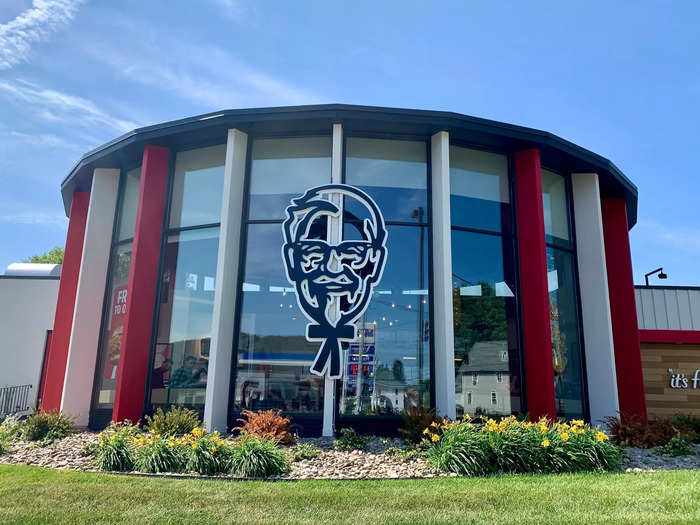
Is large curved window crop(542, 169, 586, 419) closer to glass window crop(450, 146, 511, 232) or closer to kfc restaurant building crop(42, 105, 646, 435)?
kfc restaurant building crop(42, 105, 646, 435)

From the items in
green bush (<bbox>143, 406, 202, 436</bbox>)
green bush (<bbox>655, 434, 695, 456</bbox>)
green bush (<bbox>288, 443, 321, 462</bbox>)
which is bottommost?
green bush (<bbox>288, 443, 321, 462</bbox>)

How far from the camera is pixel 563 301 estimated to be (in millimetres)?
13109

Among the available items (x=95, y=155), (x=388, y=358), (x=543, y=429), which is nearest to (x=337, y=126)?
(x=388, y=358)

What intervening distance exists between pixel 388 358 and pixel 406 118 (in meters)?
5.31

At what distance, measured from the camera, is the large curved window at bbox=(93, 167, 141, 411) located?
12.7 m

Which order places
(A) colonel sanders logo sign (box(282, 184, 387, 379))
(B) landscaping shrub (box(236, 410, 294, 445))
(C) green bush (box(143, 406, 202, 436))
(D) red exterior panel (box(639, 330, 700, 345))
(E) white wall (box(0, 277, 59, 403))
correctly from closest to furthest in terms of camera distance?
(B) landscaping shrub (box(236, 410, 294, 445)) → (C) green bush (box(143, 406, 202, 436)) → (A) colonel sanders logo sign (box(282, 184, 387, 379)) → (D) red exterior panel (box(639, 330, 700, 345)) → (E) white wall (box(0, 277, 59, 403))

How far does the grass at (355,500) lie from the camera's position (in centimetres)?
543

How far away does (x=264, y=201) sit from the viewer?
478 inches

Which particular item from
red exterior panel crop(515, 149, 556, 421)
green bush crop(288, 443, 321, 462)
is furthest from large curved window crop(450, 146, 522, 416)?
green bush crop(288, 443, 321, 462)

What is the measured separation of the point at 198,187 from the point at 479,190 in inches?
273

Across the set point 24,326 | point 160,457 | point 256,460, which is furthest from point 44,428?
point 24,326

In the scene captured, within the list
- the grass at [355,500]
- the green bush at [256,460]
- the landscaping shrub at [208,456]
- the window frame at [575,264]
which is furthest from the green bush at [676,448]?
the landscaping shrub at [208,456]

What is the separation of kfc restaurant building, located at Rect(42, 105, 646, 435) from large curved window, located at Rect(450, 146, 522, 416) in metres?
0.04

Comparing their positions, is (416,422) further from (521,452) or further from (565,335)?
(565,335)
